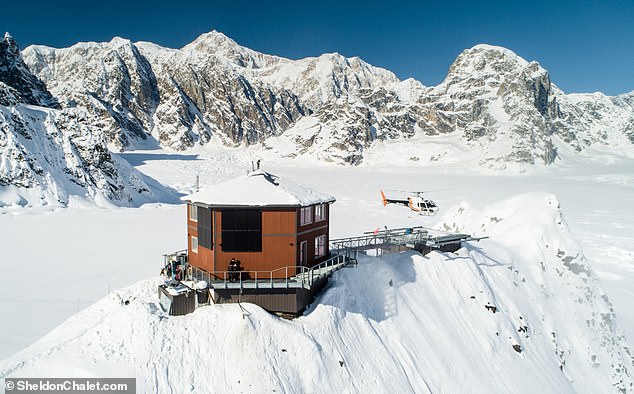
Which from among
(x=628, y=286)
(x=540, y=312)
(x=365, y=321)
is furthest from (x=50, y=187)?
(x=628, y=286)

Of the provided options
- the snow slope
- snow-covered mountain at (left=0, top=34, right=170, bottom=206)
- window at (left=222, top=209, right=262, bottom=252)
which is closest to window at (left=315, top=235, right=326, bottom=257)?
the snow slope

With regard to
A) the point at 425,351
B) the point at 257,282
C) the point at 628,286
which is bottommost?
the point at 628,286

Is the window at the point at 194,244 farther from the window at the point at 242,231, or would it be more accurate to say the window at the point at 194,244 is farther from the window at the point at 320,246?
the window at the point at 320,246

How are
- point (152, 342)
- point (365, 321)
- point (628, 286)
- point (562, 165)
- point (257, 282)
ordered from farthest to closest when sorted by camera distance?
point (562, 165)
point (628, 286)
point (365, 321)
point (257, 282)
point (152, 342)

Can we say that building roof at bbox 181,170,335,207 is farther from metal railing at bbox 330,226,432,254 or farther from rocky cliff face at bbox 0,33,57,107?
rocky cliff face at bbox 0,33,57,107

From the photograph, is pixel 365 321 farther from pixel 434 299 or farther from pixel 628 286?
pixel 628 286

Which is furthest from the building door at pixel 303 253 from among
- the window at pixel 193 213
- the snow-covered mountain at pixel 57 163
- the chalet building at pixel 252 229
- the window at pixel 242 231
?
the snow-covered mountain at pixel 57 163
